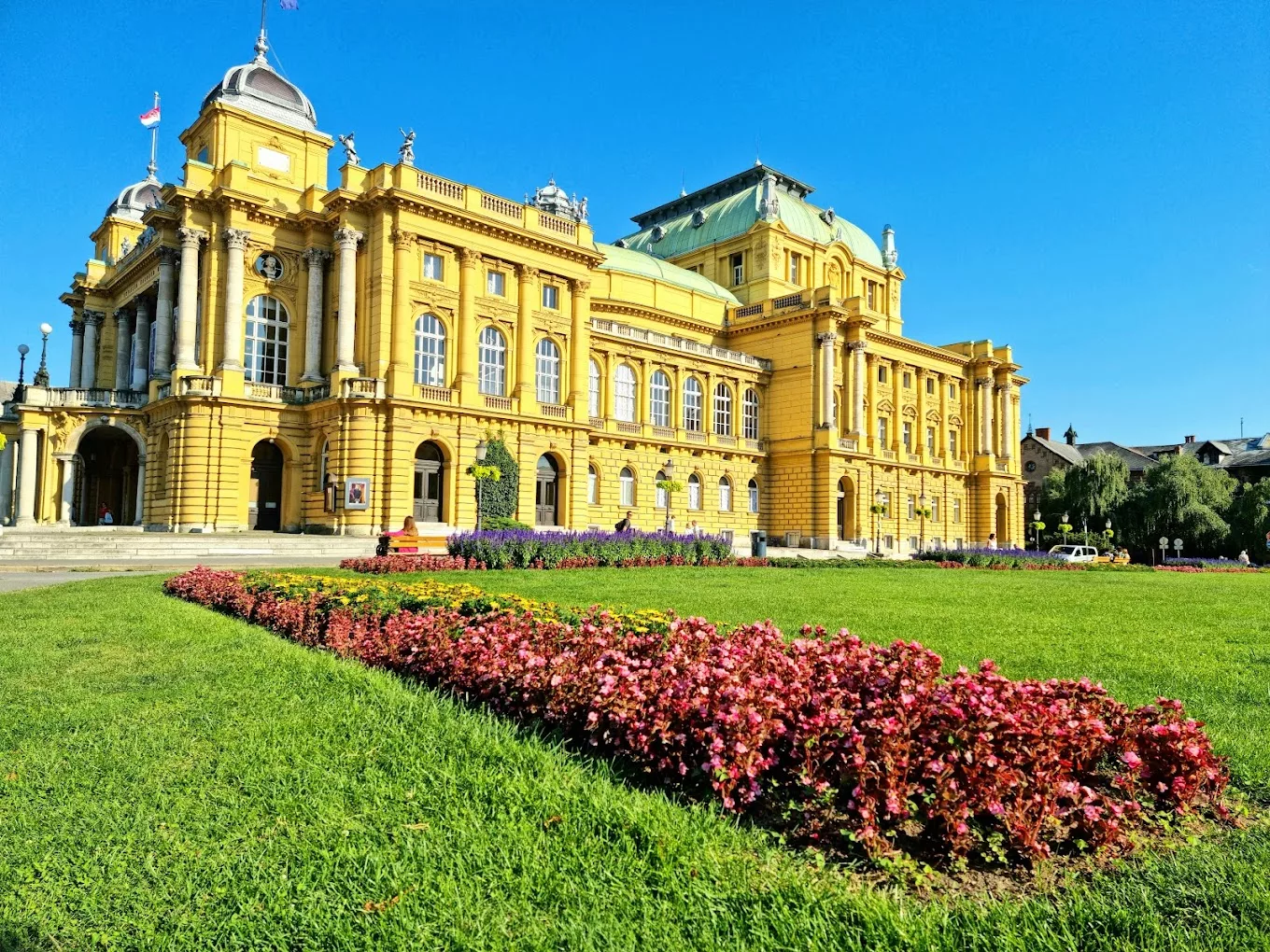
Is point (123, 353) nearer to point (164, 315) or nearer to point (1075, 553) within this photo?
point (164, 315)

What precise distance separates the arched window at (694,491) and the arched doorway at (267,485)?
23739mm

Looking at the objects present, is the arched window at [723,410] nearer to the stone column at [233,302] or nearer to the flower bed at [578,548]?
the flower bed at [578,548]

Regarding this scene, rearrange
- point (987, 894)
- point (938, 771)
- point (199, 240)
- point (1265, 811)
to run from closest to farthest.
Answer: point (987, 894) < point (938, 771) < point (1265, 811) < point (199, 240)

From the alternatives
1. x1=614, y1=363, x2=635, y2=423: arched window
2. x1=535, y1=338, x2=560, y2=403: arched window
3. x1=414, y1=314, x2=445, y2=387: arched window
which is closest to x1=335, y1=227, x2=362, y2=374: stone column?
x1=414, y1=314, x2=445, y2=387: arched window

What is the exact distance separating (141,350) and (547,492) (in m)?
23.2

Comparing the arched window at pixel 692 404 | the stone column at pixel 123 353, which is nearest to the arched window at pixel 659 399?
the arched window at pixel 692 404

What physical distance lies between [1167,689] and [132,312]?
2050 inches

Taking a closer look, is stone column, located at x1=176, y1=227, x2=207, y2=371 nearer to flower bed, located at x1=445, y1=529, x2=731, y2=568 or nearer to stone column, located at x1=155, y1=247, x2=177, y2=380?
stone column, located at x1=155, y1=247, x2=177, y2=380

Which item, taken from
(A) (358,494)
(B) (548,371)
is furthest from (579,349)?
(A) (358,494)

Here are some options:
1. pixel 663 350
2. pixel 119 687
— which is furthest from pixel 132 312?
pixel 119 687

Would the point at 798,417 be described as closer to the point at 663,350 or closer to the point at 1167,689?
the point at 663,350

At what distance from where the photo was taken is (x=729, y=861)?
381 centimetres

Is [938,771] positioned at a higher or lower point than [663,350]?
lower

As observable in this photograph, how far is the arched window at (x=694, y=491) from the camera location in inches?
2002
